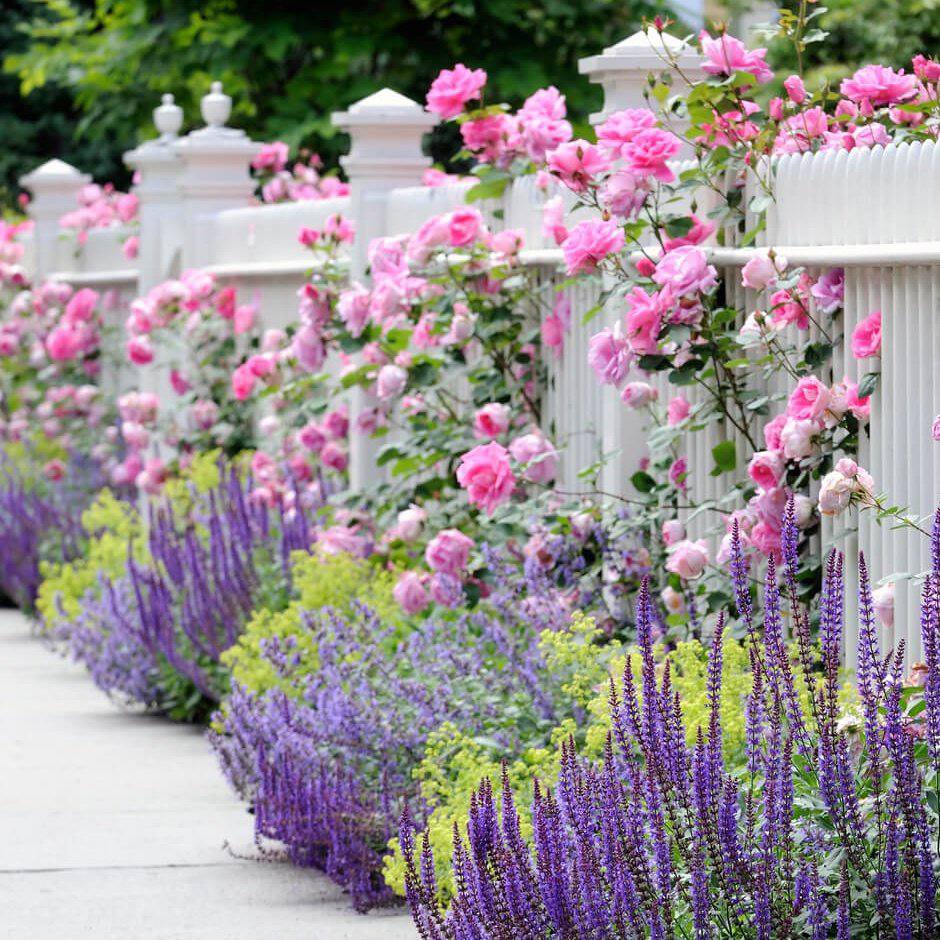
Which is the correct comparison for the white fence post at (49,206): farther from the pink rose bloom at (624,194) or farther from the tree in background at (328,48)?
the pink rose bloom at (624,194)

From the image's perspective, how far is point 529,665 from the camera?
454 centimetres

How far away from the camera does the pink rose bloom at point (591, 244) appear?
4.91 metres

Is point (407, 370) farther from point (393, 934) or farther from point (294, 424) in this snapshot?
point (393, 934)

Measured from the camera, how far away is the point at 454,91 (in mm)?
6004

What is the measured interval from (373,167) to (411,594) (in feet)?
6.93

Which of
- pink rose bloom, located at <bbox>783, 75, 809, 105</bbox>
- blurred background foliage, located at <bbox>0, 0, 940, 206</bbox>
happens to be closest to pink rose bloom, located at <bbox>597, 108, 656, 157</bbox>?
pink rose bloom, located at <bbox>783, 75, 809, 105</bbox>

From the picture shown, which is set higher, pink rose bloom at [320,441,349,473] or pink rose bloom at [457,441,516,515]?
pink rose bloom at [457,441,516,515]

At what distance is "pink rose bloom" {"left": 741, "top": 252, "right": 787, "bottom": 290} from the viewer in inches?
180

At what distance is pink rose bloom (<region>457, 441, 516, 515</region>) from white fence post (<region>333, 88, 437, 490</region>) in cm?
171

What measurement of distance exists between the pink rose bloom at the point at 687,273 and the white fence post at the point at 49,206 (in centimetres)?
816

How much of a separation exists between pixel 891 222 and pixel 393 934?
1.77 metres

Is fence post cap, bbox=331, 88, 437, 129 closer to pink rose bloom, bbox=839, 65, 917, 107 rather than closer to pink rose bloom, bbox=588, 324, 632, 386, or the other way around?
pink rose bloom, bbox=588, 324, 632, 386

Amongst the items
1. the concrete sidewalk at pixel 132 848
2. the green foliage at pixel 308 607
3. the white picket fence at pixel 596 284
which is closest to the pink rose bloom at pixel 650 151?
the white picket fence at pixel 596 284

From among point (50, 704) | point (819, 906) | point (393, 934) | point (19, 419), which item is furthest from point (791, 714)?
point (19, 419)
